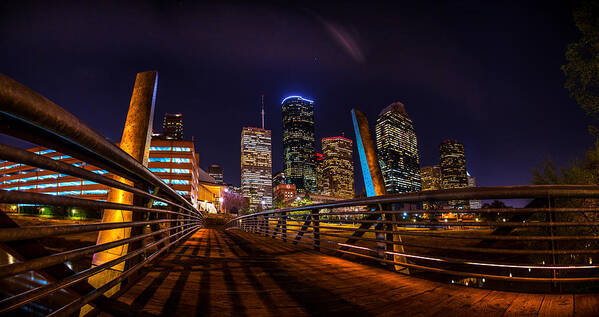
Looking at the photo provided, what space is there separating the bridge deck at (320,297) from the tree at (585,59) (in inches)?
610

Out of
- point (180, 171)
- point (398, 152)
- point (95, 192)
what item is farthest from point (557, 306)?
point (398, 152)

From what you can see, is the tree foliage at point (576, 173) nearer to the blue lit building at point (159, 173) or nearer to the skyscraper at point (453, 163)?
the blue lit building at point (159, 173)

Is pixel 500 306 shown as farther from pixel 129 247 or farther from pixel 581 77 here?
pixel 581 77

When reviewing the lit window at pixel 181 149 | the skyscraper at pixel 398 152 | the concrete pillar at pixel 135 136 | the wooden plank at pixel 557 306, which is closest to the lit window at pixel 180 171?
the lit window at pixel 181 149

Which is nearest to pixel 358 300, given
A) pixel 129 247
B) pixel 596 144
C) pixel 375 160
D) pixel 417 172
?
pixel 129 247

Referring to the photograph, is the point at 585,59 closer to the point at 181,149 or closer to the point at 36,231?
the point at 36,231

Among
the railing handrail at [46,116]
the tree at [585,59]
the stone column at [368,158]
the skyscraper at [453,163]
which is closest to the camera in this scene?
the railing handrail at [46,116]

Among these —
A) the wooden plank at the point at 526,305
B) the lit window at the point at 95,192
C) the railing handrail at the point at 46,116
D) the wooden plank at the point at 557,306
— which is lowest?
the wooden plank at the point at 526,305

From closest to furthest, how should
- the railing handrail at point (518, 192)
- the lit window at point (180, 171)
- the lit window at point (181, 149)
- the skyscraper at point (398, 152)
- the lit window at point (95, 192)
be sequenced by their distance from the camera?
the railing handrail at point (518, 192) < the lit window at point (95, 192) < the lit window at point (180, 171) < the lit window at point (181, 149) < the skyscraper at point (398, 152)

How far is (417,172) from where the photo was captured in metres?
200

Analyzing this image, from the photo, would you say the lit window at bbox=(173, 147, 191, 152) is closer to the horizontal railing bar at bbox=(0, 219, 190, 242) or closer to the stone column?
the stone column

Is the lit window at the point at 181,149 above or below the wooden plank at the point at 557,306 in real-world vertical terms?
above

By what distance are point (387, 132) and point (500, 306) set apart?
172355 millimetres

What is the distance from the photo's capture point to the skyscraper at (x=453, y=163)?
179m
